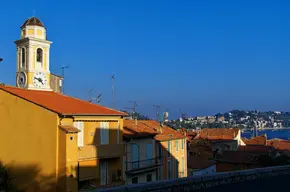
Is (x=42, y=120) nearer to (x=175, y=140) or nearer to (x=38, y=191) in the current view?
(x=38, y=191)

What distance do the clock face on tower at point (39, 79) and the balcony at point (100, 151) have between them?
7.06 metres

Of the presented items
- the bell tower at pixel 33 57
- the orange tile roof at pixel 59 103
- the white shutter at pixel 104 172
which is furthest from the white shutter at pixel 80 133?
the bell tower at pixel 33 57

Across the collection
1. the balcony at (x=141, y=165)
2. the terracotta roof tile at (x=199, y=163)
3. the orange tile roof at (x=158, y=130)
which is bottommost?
the terracotta roof tile at (x=199, y=163)

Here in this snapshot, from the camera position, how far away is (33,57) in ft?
85.0

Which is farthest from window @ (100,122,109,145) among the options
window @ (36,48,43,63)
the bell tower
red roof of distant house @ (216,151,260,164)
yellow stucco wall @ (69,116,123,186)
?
red roof of distant house @ (216,151,260,164)

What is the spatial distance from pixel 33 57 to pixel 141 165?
11815mm

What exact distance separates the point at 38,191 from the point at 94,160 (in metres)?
3.61

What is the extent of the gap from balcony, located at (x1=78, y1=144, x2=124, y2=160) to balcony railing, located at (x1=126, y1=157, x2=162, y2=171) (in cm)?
456

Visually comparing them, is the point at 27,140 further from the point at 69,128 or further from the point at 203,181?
the point at 203,181

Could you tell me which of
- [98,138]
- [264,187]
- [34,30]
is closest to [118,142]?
[98,138]

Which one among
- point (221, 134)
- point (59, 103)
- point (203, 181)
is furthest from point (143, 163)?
point (221, 134)

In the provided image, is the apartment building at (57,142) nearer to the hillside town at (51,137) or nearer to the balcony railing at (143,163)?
the hillside town at (51,137)

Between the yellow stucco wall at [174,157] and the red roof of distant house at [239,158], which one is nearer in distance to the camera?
the yellow stucco wall at [174,157]

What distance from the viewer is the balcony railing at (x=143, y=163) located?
1121 inches
